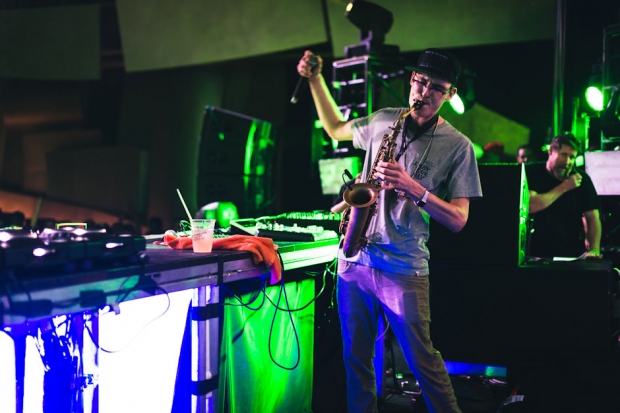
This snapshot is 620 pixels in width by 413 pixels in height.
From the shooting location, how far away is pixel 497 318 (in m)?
3.31

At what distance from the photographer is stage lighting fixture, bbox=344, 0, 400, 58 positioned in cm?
545

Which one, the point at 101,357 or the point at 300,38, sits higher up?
the point at 300,38

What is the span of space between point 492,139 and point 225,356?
5346mm

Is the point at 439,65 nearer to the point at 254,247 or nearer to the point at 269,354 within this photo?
the point at 254,247

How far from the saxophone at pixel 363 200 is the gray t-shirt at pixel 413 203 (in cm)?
4

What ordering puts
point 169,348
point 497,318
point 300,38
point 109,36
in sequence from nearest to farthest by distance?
1. point 169,348
2. point 497,318
3. point 300,38
4. point 109,36

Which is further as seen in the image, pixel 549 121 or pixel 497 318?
pixel 549 121

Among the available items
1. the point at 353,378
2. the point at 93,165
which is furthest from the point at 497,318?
the point at 93,165

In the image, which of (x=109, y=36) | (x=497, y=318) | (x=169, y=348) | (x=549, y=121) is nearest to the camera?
(x=169, y=348)

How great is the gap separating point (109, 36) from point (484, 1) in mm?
5433

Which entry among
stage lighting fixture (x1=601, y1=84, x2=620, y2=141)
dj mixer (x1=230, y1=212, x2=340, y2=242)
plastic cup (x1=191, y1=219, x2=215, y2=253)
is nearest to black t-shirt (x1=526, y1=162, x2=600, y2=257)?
stage lighting fixture (x1=601, y1=84, x2=620, y2=141)

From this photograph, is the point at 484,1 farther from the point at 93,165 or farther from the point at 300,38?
the point at 93,165

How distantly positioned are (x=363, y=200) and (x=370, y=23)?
3.73m

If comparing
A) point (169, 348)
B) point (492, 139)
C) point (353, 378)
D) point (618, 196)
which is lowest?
point (353, 378)
